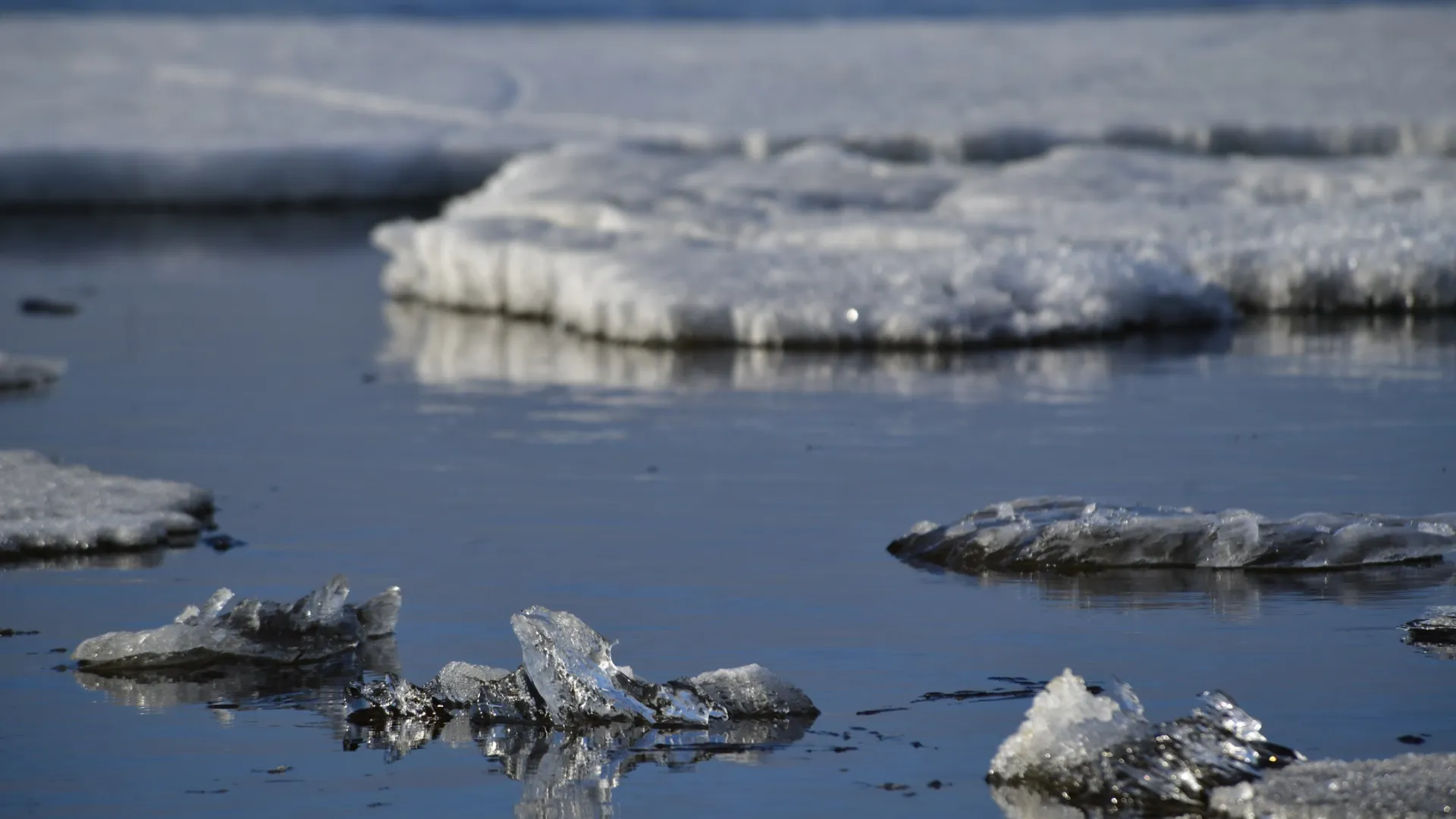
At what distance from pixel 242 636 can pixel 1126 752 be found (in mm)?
1631

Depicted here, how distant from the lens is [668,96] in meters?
19.3

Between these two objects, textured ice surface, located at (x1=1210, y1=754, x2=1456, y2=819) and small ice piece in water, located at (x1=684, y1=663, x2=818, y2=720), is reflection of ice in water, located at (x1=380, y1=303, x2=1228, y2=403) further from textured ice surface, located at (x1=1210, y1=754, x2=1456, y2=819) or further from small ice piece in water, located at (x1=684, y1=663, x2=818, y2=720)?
textured ice surface, located at (x1=1210, y1=754, x2=1456, y2=819)

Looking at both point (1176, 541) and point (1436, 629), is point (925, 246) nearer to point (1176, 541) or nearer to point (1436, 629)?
point (1176, 541)

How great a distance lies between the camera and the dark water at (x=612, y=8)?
26906 mm

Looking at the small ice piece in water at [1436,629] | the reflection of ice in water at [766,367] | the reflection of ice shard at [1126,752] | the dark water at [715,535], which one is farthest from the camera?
the reflection of ice in water at [766,367]

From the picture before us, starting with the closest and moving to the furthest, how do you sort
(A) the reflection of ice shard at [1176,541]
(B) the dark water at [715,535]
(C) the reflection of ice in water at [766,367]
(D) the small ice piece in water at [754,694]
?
(B) the dark water at [715,535] → (D) the small ice piece in water at [754,694] → (A) the reflection of ice shard at [1176,541] → (C) the reflection of ice in water at [766,367]

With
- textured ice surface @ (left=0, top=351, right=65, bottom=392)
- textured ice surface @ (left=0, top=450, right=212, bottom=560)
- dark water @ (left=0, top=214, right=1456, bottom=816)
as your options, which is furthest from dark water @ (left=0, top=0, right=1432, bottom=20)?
textured ice surface @ (left=0, top=450, right=212, bottom=560)

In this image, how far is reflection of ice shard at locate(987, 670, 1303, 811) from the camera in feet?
10.1

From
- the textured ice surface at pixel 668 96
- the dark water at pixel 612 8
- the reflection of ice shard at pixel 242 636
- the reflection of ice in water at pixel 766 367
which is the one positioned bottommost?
the reflection of ice shard at pixel 242 636

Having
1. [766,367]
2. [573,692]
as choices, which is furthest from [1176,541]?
[766,367]

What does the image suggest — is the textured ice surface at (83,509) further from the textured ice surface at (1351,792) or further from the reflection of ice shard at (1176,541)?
the textured ice surface at (1351,792)

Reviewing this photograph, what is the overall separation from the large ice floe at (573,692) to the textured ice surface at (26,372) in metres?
4.87

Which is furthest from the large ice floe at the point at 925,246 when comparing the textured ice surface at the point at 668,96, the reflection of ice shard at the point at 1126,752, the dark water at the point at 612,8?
the dark water at the point at 612,8

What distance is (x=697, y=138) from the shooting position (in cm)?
1741
